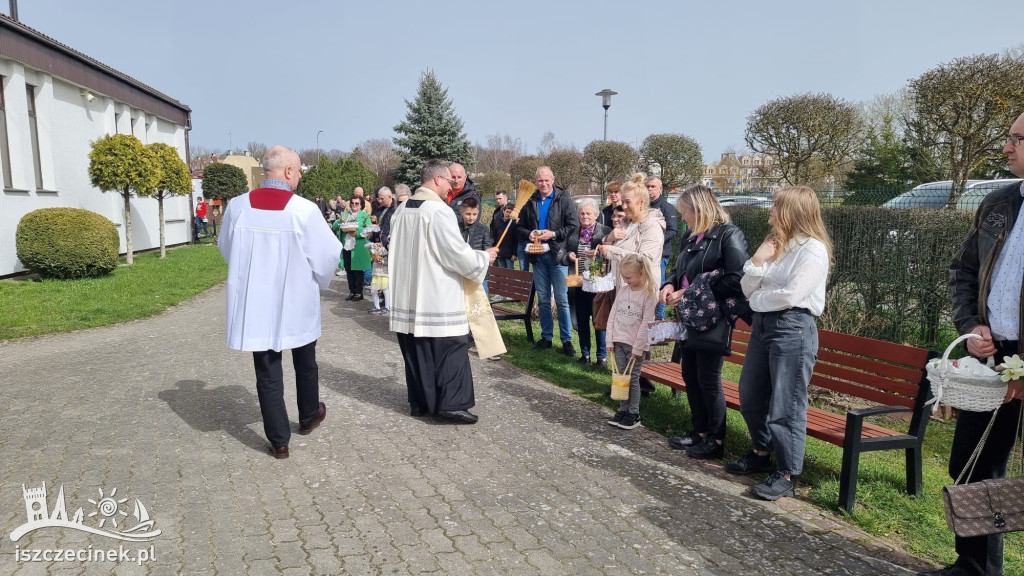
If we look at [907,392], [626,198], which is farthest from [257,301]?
[907,392]

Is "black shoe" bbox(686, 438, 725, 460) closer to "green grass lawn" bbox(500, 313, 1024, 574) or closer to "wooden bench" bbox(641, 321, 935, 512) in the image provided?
"green grass lawn" bbox(500, 313, 1024, 574)

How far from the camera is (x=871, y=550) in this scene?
139 inches

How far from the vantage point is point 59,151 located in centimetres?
1755

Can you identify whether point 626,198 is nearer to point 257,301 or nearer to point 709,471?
point 709,471

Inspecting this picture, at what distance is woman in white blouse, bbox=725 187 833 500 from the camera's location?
12.9ft

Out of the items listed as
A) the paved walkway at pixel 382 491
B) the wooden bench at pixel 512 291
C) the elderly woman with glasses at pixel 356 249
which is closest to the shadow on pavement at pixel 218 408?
the paved walkway at pixel 382 491

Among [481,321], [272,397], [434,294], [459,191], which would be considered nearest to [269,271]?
[272,397]

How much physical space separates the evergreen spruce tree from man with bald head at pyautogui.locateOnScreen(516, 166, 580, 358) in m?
24.9

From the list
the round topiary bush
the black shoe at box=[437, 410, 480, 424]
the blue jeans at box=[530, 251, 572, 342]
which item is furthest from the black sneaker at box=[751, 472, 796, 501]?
the round topiary bush

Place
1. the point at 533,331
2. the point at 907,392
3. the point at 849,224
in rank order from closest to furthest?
1. the point at 907,392
2. the point at 849,224
3. the point at 533,331

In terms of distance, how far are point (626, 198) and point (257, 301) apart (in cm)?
302

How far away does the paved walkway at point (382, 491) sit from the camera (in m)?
3.40

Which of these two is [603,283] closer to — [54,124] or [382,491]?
[382,491]

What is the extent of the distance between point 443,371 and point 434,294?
636 mm
